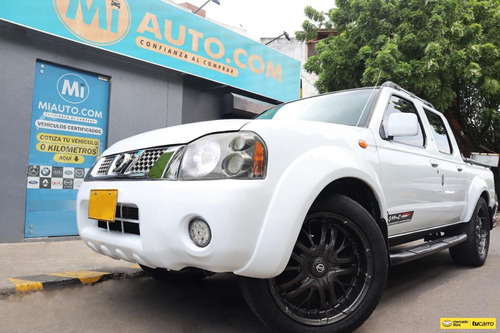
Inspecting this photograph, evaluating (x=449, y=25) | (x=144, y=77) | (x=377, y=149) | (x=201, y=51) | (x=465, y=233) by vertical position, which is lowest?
(x=465, y=233)

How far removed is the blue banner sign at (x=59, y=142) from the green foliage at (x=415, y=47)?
627cm

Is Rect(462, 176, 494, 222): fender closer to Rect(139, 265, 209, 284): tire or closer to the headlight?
Rect(139, 265, 209, 284): tire

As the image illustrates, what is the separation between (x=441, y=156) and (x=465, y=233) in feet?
3.65

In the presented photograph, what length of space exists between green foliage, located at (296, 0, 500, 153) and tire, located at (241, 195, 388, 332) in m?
7.06

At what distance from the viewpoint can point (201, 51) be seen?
23.2 ft

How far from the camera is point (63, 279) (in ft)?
10.4

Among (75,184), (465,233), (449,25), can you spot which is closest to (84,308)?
(75,184)

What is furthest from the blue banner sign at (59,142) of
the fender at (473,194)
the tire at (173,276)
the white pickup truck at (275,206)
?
the fender at (473,194)

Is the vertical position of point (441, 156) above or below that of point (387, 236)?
above

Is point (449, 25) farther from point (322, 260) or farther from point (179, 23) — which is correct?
point (322, 260)

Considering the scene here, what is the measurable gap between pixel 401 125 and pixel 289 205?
1281mm

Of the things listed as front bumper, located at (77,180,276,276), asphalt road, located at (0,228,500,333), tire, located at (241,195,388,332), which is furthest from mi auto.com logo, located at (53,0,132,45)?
tire, located at (241,195,388,332)
